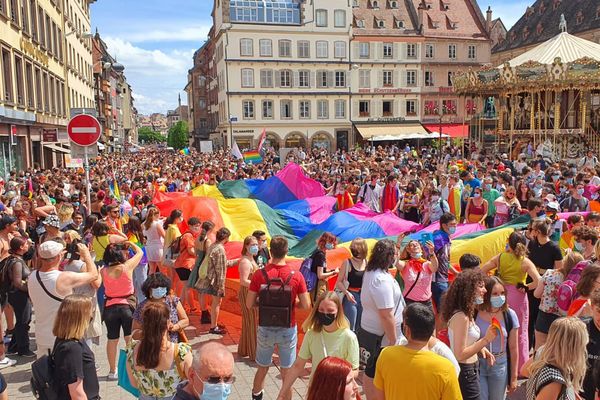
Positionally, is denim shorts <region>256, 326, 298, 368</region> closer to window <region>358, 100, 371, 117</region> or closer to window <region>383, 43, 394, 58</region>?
window <region>358, 100, 371, 117</region>

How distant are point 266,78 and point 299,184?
113 feet

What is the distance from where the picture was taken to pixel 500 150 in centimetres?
3206

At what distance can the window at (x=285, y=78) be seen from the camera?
165 ft

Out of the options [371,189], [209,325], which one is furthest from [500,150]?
[209,325]

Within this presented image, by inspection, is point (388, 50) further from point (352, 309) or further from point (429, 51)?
point (352, 309)

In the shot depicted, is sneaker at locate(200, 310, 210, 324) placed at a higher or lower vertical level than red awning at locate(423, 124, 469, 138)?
lower

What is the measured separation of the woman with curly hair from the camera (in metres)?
4.44

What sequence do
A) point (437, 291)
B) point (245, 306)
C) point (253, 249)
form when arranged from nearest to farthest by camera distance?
1. point (253, 249)
2. point (437, 291)
3. point (245, 306)

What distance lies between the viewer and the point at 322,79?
5119 cm

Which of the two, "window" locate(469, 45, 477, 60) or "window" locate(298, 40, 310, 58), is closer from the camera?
"window" locate(298, 40, 310, 58)

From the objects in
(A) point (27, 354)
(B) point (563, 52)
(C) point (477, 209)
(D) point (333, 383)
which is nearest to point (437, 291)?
(D) point (333, 383)

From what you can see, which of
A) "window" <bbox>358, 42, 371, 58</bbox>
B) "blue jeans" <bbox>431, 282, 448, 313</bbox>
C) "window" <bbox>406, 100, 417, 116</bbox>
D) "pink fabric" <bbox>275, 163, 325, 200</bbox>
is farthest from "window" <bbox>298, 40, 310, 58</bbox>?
"blue jeans" <bbox>431, 282, 448, 313</bbox>

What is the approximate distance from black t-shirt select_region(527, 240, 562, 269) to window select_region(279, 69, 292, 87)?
1784 inches

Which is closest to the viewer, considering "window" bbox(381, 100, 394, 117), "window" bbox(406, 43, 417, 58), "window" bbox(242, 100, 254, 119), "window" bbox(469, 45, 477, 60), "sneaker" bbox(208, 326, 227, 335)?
"sneaker" bbox(208, 326, 227, 335)
